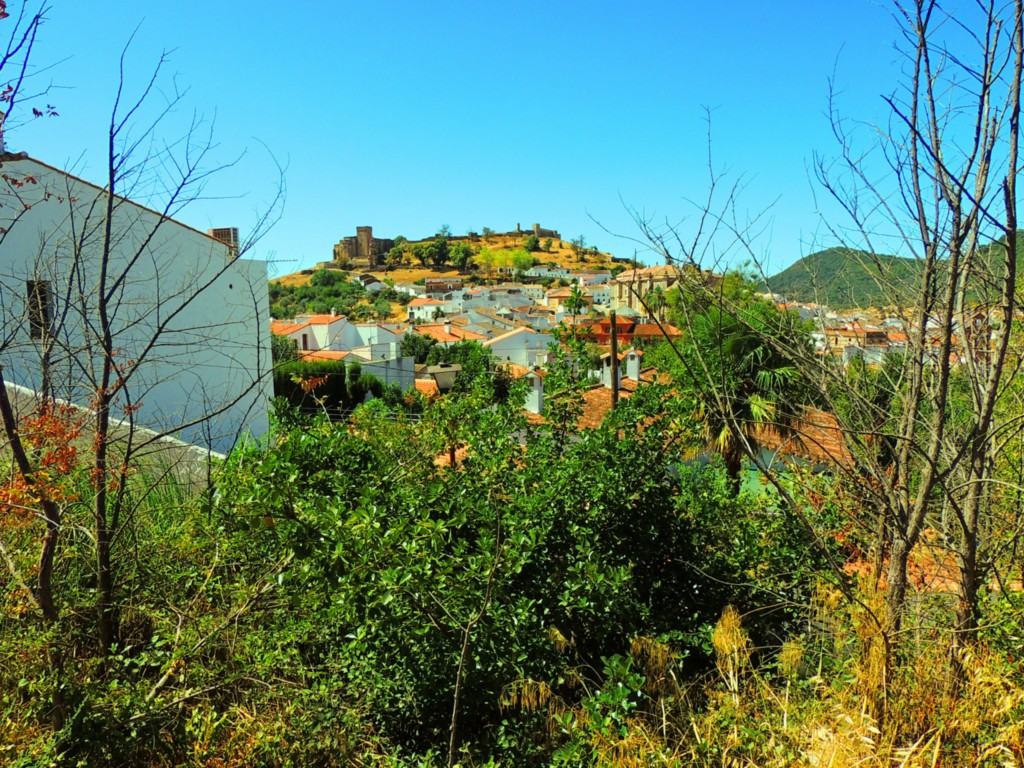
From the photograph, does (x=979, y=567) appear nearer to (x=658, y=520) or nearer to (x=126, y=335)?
(x=658, y=520)

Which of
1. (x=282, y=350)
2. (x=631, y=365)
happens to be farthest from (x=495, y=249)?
(x=282, y=350)

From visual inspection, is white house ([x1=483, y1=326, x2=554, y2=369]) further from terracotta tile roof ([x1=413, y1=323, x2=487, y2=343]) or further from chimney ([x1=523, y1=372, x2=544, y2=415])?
chimney ([x1=523, y1=372, x2=544, y2=415])

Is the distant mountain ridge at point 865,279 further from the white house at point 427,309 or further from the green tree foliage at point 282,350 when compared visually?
the white house at point 427,309

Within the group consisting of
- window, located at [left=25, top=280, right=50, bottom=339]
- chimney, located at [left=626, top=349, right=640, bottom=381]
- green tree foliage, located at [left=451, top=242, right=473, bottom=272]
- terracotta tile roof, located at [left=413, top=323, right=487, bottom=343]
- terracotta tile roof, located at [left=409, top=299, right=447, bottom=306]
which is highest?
green tree foliage, located at [left=451, top=242, right=473, bottom=272]

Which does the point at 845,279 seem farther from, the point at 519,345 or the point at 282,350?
the point at 519,345

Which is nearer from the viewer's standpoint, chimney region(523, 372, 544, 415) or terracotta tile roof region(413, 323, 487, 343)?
chimney region(523, 372, 544, 415)

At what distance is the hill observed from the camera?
284 cm

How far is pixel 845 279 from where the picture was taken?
3434 mm

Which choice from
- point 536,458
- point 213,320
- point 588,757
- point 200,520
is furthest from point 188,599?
point 213,320

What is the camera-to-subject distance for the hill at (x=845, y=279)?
9.32 feet

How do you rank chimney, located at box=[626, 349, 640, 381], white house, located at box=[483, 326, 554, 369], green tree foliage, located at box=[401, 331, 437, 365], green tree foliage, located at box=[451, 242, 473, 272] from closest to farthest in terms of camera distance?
chimney, located at box=[626, 349, 640, 381] → white house, located at box=[483, 326, 554, 369] → green tree foliage, located at box=[401, 331, 437, 365] → green tree foliage, located at box=[451, 242, 473, 272]

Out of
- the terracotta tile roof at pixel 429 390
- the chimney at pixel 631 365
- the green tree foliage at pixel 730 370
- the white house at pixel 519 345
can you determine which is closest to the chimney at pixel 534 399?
the terracotta tile roof at pixel 429 390

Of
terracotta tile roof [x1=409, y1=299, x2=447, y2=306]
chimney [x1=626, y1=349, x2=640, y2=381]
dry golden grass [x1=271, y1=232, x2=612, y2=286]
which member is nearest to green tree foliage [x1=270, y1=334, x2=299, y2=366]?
chimney [x1=626, y1=349, x2=640, y2=381]

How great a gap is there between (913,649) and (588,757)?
1454mm
